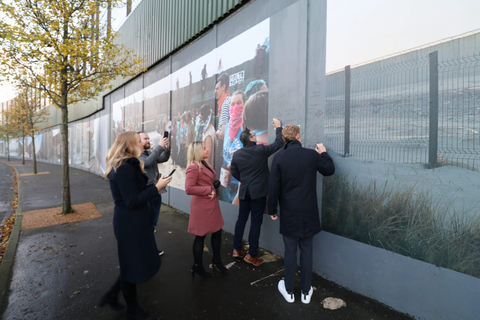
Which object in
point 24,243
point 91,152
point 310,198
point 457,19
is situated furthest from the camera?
point 91,152

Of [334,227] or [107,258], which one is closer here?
[334,227]

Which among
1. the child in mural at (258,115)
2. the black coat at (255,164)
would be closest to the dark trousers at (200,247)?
the black coat at (255,164)

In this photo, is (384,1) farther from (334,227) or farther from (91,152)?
(91,152)

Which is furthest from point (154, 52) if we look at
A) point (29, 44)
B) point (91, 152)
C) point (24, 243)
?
point (91, 152)

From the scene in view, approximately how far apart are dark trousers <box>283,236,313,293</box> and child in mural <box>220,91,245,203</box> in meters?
2.21

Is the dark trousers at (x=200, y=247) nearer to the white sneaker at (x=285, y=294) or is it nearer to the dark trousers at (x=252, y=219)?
the dark trousers at (x=252, y=219)

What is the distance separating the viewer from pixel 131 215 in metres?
2.28

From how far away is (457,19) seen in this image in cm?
226

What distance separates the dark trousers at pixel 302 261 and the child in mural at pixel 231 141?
221cm

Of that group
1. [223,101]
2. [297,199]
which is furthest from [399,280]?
[223,101]

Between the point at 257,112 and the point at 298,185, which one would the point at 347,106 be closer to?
the point at 298,185

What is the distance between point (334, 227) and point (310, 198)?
86 centimetres

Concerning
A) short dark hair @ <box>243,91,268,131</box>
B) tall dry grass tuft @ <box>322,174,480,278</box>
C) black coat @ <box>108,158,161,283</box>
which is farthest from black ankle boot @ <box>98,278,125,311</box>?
short dark hair @ <box>243,91,268,131</box>

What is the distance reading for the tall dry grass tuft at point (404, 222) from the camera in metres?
2.25
